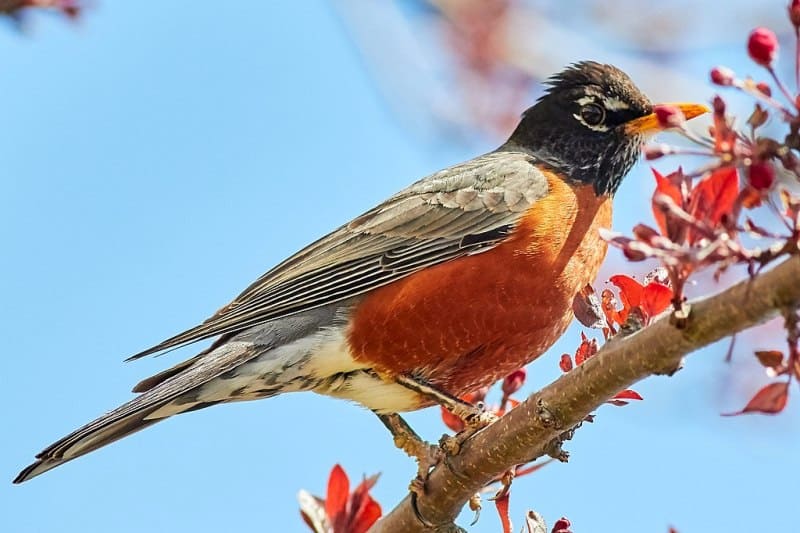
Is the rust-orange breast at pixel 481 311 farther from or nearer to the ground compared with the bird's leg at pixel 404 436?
farther from the ground

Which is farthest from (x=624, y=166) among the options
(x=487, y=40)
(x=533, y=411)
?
(x=533, y=411)

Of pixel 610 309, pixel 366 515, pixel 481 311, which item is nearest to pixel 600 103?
pixel 481 311

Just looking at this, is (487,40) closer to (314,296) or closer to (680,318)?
(314,296)

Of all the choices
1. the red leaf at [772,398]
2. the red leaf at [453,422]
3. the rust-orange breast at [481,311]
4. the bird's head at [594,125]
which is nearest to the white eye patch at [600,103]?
the bird's head at [594,125]

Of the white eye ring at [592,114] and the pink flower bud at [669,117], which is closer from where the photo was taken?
the pink flower bud at [669,117]

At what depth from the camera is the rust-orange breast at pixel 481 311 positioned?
421 cm

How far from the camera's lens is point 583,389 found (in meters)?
2.64

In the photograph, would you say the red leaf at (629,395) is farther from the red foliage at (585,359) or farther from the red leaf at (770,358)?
the red leaf at (770,358)

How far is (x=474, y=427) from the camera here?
10.7 ft

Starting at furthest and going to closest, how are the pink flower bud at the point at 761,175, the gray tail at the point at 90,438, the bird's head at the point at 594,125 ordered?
the bird's head at the point at 594,125 → the gray tail at the point at 90,438 → the pink flower bud at the point at 761,175

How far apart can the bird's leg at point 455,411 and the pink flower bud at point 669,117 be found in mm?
1316

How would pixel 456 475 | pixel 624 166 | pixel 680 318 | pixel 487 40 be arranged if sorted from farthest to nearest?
pixel 487 40 < pixel 624 166 < pixel 456 475 < pixel 680 318

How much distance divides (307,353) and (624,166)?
6.04 ft

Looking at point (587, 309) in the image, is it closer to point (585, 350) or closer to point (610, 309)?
point (585, 350)
